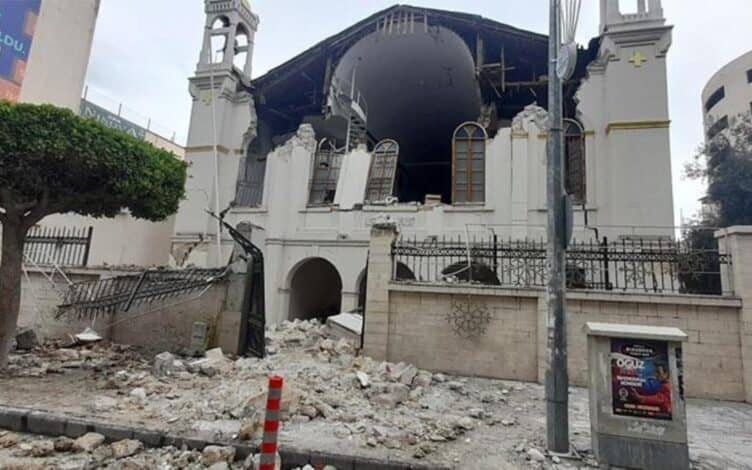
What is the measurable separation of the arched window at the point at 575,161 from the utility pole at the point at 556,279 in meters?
8.80

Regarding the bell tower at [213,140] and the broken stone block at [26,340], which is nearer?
the broken stone block at [26,340]

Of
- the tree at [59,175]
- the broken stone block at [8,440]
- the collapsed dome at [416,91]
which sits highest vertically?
the collapsed dome at [416,91]

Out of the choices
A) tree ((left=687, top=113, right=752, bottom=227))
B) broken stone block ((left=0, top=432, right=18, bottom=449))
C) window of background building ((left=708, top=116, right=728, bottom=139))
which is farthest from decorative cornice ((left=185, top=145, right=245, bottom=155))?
window of background building ((left=708, top=116, right=728, bottom=139))

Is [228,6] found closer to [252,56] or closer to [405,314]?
[252,56]

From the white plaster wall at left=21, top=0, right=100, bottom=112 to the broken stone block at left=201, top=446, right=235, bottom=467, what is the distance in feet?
63.4

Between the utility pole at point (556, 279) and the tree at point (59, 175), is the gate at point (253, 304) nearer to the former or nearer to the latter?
the tree at point (59, 175)

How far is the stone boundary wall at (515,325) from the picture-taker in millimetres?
7336

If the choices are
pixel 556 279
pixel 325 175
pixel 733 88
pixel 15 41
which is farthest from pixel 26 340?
pixel 733 88

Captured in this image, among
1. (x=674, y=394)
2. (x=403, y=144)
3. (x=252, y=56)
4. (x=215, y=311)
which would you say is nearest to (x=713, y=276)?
(x=674, y=394)

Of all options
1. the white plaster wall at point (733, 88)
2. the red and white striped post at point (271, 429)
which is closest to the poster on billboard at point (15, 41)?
the red and white striped post at point (271, 429)

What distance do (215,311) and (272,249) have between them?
588 centimetres

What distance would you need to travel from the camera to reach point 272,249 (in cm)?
1477

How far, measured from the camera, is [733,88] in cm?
3384

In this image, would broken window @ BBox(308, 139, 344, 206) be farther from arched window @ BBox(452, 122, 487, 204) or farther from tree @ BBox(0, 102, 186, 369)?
tree @ BBox(0, 102, 186, 369)
